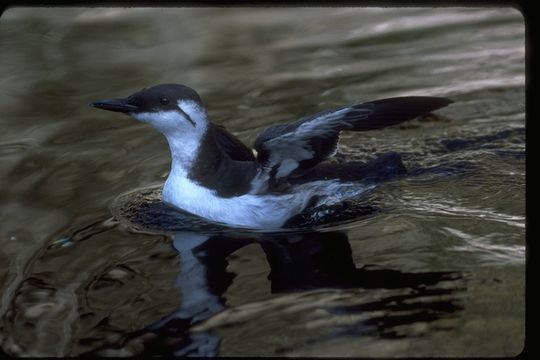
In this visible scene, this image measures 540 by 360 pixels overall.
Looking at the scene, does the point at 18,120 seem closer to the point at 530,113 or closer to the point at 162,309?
the point at 162,309

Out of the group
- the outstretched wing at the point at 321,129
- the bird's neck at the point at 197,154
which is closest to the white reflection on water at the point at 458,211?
the outstretched wing at the point at 321,129

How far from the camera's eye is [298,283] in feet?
16.1

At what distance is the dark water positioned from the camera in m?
4.47

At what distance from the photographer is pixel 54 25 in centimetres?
959

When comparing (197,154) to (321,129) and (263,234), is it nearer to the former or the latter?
(263,234)

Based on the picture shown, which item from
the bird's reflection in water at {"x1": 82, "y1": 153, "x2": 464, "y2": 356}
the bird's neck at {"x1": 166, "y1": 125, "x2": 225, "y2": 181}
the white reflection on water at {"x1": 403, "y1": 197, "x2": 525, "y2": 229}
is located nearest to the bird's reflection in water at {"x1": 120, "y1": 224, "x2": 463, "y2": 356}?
the bird's reflection in water at {"x1": 82, "y1": 153, "x2": 464, "y2": 356}

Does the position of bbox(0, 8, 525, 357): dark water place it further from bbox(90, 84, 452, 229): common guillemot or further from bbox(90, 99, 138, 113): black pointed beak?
bbox(90, 99, 138, 113): black pointed beak

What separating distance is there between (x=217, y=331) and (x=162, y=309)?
0.40 metres

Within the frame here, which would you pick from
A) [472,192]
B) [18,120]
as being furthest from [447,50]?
[18,120]

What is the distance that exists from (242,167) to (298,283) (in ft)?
3.77

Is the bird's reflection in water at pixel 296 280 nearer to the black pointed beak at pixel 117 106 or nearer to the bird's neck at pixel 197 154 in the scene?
the bird's neck at pixel 197 154

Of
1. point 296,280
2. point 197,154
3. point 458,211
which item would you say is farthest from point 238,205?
point 458,211

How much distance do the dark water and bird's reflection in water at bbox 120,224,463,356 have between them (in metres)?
0.01

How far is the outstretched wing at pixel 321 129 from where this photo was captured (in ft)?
17.3
